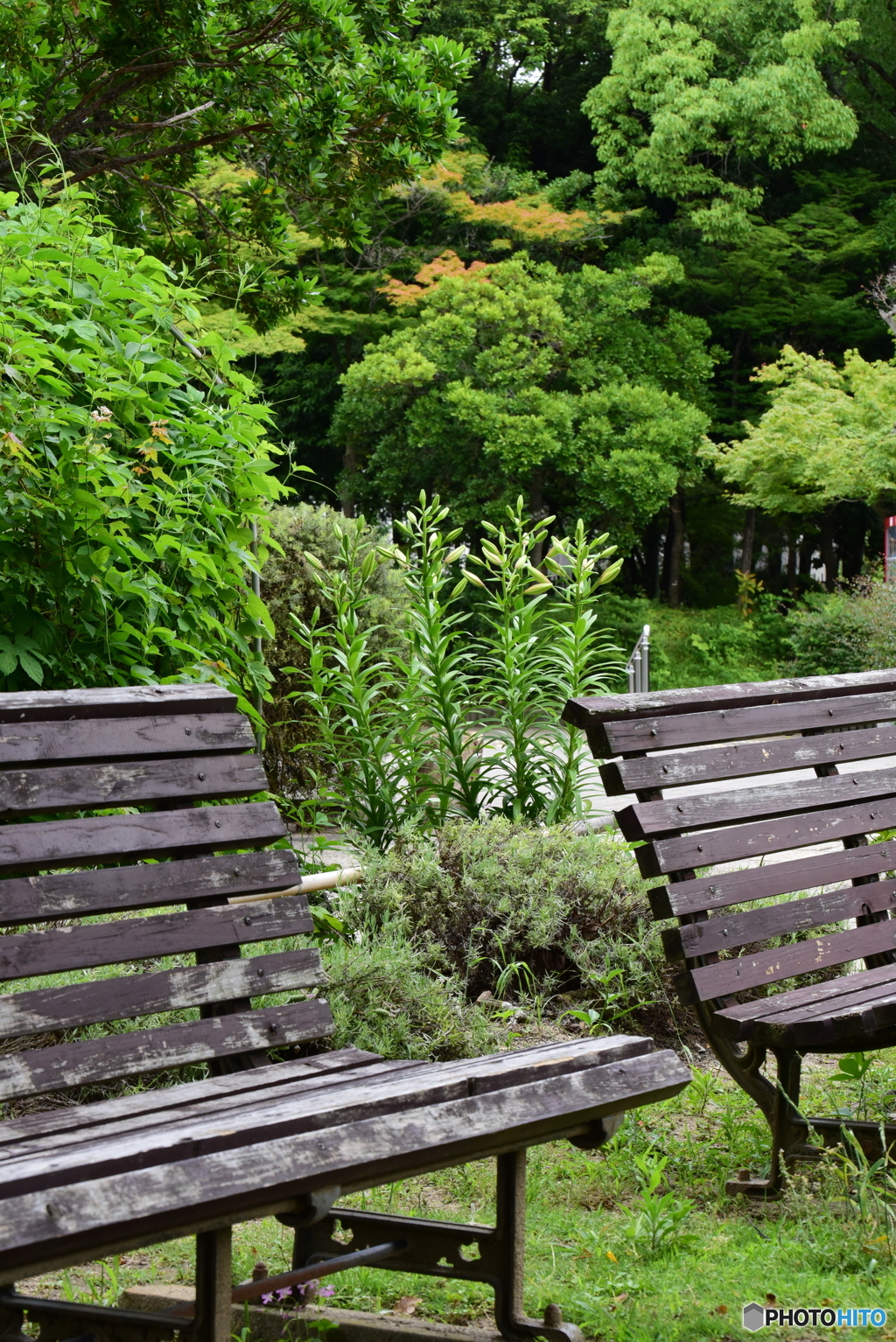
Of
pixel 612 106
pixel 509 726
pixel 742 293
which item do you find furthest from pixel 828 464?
pixel 509 726

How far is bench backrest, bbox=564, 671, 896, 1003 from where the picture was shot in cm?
293

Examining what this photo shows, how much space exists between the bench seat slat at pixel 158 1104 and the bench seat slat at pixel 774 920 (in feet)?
2.48

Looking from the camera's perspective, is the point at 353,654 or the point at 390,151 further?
the point at 390,151

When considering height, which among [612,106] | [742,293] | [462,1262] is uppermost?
[612,106]

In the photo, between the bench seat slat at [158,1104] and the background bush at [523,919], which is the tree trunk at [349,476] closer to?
the background bush at [523,919]

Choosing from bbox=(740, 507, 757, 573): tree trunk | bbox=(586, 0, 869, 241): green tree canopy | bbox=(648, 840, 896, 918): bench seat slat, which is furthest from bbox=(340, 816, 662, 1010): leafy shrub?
bbox=(740, 507, 757, 573): tree trunk

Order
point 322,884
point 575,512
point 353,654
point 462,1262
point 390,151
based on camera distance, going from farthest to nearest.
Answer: point 575,512, point 390,151, point 353,654, point 322,884, point 462,1262

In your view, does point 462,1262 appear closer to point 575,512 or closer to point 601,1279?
point 601,1279

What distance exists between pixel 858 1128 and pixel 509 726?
2717 mm

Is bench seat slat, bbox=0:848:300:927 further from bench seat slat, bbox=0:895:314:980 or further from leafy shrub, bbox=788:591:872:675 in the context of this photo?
leafy shrub, bbox=788:591:872:675

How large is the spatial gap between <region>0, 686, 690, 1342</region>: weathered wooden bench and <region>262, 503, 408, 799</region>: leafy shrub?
17.4 feet

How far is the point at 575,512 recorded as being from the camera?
24.0m

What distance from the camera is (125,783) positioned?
2475 millimetres

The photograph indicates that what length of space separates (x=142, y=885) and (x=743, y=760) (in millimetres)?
1499
